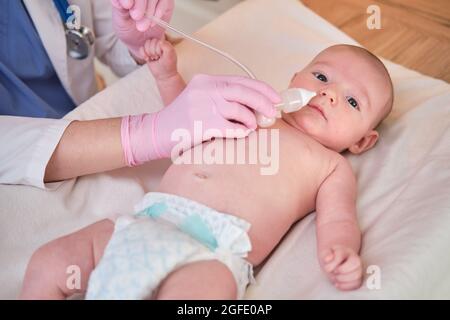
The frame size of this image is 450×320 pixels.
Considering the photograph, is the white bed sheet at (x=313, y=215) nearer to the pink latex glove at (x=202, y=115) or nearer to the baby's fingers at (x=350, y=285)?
the baby's fingers at (x=350, y=285)

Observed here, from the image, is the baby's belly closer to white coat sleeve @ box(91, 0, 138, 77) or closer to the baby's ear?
the baby's ear

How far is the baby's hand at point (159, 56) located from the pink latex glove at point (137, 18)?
0.13 feet

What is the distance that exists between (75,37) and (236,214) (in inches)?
27.0

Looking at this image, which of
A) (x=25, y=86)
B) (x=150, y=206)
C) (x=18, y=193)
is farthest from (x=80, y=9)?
(x=150, y=206)

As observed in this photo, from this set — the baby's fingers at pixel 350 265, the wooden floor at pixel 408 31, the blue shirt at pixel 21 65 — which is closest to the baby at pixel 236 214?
the baby's fingers at pixel 350 265

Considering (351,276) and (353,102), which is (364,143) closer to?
(353,102)

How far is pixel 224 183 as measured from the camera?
929 millimetres

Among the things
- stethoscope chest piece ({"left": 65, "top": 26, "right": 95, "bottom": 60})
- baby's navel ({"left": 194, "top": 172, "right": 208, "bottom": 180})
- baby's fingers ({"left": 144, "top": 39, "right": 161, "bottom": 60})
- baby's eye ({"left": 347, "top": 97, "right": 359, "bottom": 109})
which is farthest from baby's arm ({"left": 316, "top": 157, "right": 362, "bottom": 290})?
stethoscope chest piece ({"left": 65, "top": 26, "right": 95, "bottom": 60})

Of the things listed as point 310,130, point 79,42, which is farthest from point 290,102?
point 79,42

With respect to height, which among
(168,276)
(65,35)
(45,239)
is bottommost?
(45,239)

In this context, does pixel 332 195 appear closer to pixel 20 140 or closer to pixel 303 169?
pixel 303 169

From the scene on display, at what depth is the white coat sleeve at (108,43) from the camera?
1404 mm

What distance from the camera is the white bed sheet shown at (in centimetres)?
83
